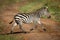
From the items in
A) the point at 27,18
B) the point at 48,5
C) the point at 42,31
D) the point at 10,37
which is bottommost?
the point at 10,37

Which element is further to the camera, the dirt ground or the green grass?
the dirt ground

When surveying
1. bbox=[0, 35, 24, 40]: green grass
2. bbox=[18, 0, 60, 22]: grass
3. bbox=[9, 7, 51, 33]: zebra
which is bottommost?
bbox=[0, 35, 24, 40]: green grass

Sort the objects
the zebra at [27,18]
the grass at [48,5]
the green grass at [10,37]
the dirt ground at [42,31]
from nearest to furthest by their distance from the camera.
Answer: the green grass at [10,37], the dirt ground at [42,31], the zebra at [27,18], the grass at [48,5]

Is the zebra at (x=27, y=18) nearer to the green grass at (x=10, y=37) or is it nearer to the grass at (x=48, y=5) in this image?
the green grass at (x=10, y=37)

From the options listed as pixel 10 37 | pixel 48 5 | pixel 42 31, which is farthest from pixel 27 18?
pixel 48 5

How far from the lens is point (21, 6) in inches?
669

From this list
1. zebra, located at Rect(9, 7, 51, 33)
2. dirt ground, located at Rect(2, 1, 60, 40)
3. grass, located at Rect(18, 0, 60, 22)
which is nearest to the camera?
dirt ground, located at Rect(2, 1, 60, 40)

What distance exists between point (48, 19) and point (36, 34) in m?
2.52

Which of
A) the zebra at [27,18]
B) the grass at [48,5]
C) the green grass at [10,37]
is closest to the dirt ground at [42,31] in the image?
the green grass at [10,37]

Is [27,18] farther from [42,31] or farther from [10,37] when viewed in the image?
[10,37]

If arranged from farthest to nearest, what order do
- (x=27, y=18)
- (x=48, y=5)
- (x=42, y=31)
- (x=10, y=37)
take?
1. (x=48, y=5)
2. (x=42, y=31)
3. (x=27, y=18)
4. (x=10, y=37)

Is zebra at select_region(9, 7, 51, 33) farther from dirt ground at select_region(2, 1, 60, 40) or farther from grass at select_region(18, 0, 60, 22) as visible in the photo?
grass at select_region(18, 0, 60, 22)

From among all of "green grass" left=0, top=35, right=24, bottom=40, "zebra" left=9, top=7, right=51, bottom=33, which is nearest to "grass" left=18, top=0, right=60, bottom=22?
"zebra" left=9, top=7, right=51, bottom=33

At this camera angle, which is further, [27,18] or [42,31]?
[42,31]
